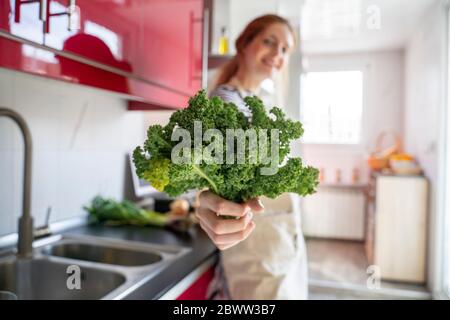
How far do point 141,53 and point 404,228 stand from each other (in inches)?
89.9

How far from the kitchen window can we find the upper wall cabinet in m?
0.19

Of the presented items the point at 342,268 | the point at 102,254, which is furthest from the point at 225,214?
the point at 342,268

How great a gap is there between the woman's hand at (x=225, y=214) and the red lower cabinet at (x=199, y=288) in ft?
1.47

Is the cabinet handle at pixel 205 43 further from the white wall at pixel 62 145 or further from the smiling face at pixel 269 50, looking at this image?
the smiling face at pixel 269 50

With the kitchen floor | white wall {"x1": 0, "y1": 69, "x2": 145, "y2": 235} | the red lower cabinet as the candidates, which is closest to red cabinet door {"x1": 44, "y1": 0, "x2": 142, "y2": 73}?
white wall {"x1": 0, "y1": 69, "x2": 145, "y2": 235}

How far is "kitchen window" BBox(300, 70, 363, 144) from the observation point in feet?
1.62

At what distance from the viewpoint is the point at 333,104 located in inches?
19.8

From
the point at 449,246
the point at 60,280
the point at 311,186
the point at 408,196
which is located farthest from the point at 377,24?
the point at 408,196

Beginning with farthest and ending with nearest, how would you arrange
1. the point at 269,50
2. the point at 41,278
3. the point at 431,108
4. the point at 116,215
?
the point at 431,108 < the point at 116,215 < the point at 41,278 < the point at 269,50

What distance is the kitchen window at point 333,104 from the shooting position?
1.62 feet

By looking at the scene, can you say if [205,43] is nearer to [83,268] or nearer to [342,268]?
[83,268]

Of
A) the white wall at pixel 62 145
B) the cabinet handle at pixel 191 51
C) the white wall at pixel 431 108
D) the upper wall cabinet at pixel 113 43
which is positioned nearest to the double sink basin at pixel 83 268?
the white wall at pixel 62 145

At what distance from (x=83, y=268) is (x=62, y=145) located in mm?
476
